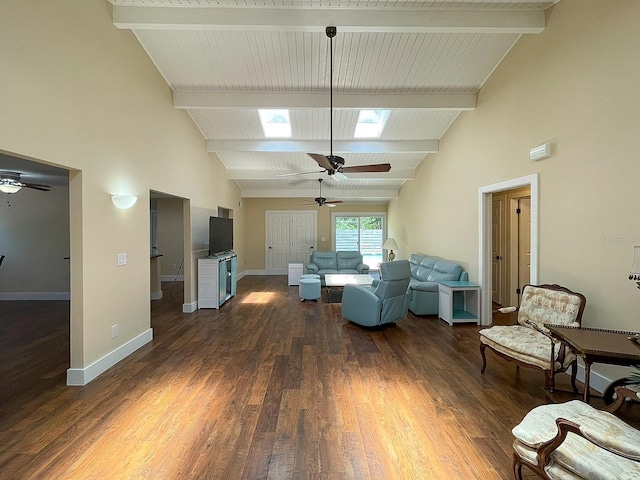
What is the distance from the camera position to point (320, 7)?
307 centimetres

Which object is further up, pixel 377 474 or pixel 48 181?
pixel 48 181

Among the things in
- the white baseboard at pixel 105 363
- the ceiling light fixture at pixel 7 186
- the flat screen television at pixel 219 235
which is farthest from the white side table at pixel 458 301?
the ceiling light fixture at pixel 7 186

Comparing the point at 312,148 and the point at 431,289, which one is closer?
the point at 431,289

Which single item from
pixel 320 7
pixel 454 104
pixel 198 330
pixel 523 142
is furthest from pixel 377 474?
pixel 454 104

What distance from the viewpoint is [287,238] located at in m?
9.83

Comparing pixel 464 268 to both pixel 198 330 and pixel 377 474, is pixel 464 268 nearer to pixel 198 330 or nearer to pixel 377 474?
pixel 377 474

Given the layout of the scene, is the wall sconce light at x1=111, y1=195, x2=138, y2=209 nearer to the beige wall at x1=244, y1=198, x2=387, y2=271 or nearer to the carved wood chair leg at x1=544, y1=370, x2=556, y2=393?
the carved wood chair leg at x1=544, y1=370, x2=556, y2=393

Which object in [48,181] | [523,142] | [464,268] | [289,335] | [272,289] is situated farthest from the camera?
[272,289]

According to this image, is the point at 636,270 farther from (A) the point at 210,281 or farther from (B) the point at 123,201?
(A) the point at 210,281

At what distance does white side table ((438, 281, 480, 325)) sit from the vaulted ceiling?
8.65ft

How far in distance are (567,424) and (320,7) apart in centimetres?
396

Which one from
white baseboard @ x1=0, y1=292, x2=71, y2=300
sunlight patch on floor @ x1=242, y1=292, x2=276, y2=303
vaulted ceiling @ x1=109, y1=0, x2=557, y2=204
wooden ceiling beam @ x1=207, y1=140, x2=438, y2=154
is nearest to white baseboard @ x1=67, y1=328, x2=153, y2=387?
sunlight patch on floor @ x1=242, y1=292, x2=276, y2=303

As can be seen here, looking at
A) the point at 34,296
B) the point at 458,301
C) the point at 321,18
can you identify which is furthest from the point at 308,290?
the point at 34,296

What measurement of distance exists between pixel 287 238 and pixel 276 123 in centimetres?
471
